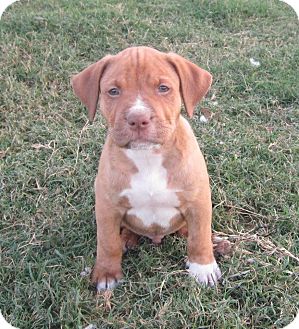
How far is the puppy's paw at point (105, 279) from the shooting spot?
3977mm

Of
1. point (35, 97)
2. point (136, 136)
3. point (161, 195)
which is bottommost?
point (35, 97)

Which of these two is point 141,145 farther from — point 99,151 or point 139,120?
point 99,151

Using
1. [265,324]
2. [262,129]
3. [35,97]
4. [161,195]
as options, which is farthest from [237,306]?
[35,97]

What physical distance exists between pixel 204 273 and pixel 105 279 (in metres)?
0.76

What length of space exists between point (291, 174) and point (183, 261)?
150 centimetres

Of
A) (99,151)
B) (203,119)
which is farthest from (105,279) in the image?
(203,119)

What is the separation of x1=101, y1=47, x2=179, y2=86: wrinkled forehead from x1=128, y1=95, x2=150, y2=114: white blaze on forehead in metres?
0.16

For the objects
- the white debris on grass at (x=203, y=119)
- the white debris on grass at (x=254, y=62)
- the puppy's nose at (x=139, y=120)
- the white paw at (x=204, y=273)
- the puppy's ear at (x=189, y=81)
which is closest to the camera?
the puppy's nose at (x=139, y=120)

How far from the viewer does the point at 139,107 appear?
10.6ft

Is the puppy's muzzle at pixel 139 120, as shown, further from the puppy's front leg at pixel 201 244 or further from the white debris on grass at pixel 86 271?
the white debris on grass at pixel 86 271

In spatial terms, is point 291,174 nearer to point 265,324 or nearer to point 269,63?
point 265,324

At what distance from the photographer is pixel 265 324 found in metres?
3.69

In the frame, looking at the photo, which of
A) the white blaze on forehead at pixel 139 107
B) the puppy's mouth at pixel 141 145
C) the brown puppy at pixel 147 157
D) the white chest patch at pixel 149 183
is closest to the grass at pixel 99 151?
the brown puppy at pixel 147 157

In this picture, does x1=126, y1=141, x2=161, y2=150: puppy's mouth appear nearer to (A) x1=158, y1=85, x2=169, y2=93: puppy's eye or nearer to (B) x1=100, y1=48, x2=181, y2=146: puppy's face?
(B) x1=100, y1=48, x2=181, y2=146: puppy's face
